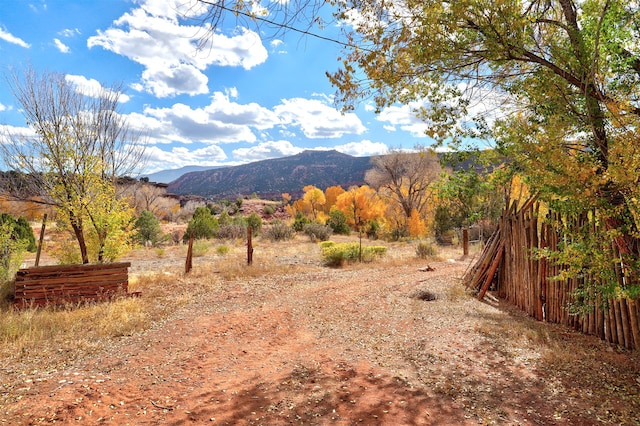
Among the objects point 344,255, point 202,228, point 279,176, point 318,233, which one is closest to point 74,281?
point 344,255

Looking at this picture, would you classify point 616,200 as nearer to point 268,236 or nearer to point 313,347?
point 313,347

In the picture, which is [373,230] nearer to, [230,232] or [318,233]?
[318,233]

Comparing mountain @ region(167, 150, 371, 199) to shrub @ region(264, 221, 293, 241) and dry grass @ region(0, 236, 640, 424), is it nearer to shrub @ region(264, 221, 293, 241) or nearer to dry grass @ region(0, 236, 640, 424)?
shrub @ region(264, 221, 293, 241)

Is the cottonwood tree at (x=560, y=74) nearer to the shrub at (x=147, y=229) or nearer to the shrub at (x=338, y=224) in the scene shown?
the shrub at (x=147, y=229)

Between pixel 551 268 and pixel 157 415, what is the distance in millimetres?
5735

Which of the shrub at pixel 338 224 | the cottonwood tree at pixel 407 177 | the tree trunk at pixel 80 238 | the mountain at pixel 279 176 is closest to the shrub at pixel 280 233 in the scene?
the shrub at pixel 338 224

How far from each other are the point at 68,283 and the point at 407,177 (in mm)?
28478

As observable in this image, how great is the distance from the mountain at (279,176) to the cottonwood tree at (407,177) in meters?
65.6

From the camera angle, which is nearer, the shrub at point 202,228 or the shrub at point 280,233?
the shrub at point 202,228

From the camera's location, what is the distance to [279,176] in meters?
130

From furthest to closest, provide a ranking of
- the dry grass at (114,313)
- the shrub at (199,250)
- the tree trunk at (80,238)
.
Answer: the shrub at (199,250) → the tree trunk at (80,238) → the dry grass at (114,313)

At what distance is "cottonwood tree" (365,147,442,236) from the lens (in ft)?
103

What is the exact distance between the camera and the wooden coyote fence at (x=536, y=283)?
14.8 feet

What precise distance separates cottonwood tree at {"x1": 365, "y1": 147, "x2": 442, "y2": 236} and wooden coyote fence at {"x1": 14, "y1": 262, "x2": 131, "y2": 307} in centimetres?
2500
